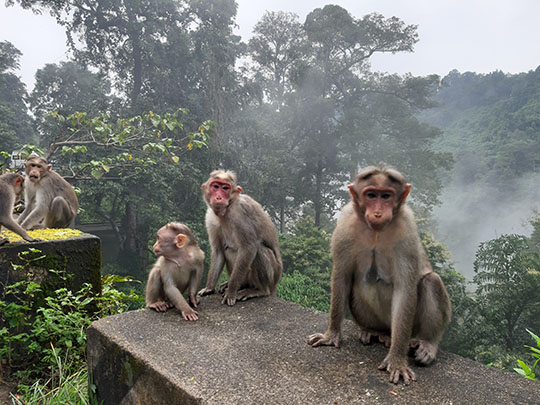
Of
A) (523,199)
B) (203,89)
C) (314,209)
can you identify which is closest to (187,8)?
(203,89)

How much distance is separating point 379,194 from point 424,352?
0.90 metres

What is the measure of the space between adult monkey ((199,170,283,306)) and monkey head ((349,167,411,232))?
141cm

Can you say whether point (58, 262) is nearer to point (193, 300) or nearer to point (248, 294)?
point (193, 300)

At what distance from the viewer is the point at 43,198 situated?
451 cm

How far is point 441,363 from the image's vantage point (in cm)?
Result: 212

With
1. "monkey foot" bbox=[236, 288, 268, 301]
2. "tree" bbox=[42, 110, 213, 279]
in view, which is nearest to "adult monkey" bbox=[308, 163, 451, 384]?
"monkey foot" bbox=[236, 288, 268, 301]

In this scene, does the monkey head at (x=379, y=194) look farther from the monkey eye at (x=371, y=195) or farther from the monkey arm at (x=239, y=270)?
the monkey arm at (x=239, y=270)

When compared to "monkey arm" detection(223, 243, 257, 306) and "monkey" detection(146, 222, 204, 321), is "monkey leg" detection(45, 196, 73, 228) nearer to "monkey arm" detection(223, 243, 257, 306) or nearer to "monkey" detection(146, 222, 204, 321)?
"monkey" detection(146, 222, 204, 321)

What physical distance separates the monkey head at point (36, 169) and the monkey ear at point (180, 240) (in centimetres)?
254

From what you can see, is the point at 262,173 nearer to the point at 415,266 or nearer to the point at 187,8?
the point at 187,8

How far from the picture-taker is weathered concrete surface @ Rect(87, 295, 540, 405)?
1.80 metres

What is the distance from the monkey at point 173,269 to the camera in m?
2.93

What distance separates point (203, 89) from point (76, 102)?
6006 millimetres

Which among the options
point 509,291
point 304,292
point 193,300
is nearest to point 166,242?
point 193,300
